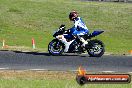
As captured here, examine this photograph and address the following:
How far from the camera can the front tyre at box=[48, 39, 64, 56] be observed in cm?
2030

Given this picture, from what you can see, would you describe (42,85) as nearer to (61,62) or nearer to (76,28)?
(61,62)

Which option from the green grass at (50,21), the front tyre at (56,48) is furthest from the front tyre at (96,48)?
the green grass at (50,21)

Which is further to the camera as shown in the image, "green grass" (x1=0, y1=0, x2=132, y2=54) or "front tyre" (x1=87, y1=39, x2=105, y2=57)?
"green grass" (x1=0, y1=0, x2=132, y2=54)

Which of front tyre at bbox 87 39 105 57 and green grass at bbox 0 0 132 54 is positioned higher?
front tyre at bbox 87 39 105 57

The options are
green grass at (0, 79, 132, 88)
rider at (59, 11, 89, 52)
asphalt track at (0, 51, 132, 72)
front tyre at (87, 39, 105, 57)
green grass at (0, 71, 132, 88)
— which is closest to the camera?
green grass at (0, 79, 132, 88)

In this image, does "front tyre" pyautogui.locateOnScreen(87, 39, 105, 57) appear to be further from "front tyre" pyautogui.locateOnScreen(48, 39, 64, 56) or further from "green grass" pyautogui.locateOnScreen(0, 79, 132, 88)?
"green grass" pyautogui.locateOnScreen(0, 79, 132, 88)

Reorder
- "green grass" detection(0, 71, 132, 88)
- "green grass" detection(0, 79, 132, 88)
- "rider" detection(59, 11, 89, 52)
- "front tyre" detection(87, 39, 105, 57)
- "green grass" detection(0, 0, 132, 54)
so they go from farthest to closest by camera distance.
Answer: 1. "green grass" detection(0, 0, 132, 54)
2. "rider" detection(59, 11, 89, 52)
3. "front tyre" detection(87, 39, 105, 57)
4. "green grass" detection(0, 71, 132, 88)
5. "green grass" detection(0, 79, 132, 88)

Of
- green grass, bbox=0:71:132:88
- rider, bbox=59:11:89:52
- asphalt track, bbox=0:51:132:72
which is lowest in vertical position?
asphalt track, bbox=0:51:132:72

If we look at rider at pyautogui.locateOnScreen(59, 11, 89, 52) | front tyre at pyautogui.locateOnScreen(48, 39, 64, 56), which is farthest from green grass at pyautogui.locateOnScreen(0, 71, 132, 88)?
rider at pyautogui.locateOnScreen(59, 11, 89, 52)

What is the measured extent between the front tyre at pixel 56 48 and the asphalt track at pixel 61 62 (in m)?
0.27

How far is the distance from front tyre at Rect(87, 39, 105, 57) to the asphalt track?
0.22 m

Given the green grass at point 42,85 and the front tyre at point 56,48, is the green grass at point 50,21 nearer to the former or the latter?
the front tyre at point 56,48

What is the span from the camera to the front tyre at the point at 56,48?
20297 mm

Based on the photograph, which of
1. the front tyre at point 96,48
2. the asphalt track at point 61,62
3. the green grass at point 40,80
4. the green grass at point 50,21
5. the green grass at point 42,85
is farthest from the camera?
the green grass at point 50,21
